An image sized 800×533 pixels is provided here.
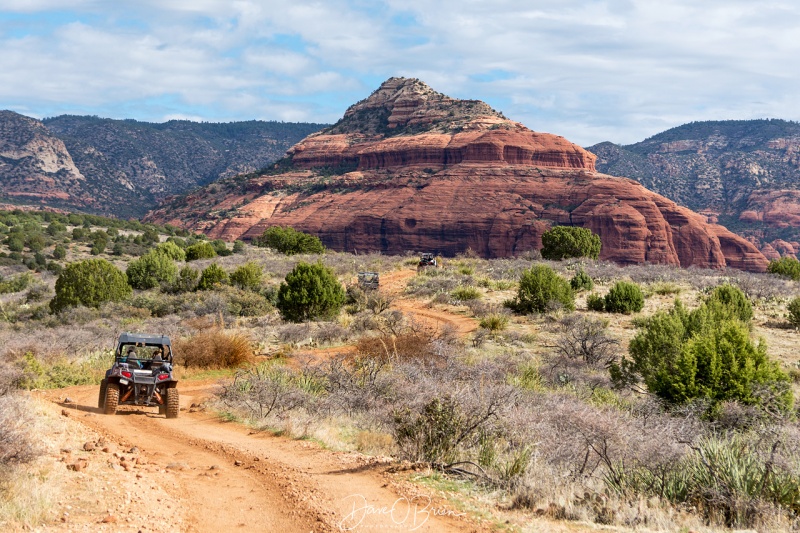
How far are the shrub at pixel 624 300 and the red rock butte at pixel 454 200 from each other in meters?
61.5

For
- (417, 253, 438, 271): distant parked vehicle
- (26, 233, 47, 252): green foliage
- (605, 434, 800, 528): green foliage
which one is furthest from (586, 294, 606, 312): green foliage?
(26, 233, 47, 252): green foliage

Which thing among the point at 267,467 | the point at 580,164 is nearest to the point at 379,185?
the point at 580,164

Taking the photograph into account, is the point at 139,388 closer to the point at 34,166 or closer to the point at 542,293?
the point at 542,293

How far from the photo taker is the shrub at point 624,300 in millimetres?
27547

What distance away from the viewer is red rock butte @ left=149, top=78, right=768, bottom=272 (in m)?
103

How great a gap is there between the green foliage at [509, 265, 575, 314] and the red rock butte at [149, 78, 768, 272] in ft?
200

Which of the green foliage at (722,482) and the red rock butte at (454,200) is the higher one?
the red rock butte at (454,200)

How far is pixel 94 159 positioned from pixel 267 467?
180 meters

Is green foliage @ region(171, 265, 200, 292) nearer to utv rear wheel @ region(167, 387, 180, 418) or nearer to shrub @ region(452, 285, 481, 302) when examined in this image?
shrub @ region(452, 285, 481, 302)

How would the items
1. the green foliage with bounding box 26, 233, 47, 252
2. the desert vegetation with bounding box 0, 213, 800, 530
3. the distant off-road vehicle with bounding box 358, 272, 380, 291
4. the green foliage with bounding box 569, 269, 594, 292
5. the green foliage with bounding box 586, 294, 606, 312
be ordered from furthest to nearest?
the green foliage with bounding box 26, 233, 47, 252 < the distant off-road vehicle with bounding box 358, 272, 380, 291 < the green foliage with bounding box 569, 269, 594, 292 < the green foliage with bounding box 586, 294, 606, 312 < the desert vegetation with bounding box 0, 213, 800, 530

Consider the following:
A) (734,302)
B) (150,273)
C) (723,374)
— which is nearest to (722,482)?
(723,374)

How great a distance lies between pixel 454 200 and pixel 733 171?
89.6m

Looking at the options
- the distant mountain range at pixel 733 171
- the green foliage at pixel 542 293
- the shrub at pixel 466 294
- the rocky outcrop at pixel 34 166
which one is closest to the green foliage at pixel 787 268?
the green foliage at pixel 542 293

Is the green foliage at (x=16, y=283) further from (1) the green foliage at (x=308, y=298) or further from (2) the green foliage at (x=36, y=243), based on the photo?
(1) the green foliage at (x=308, y=298)
